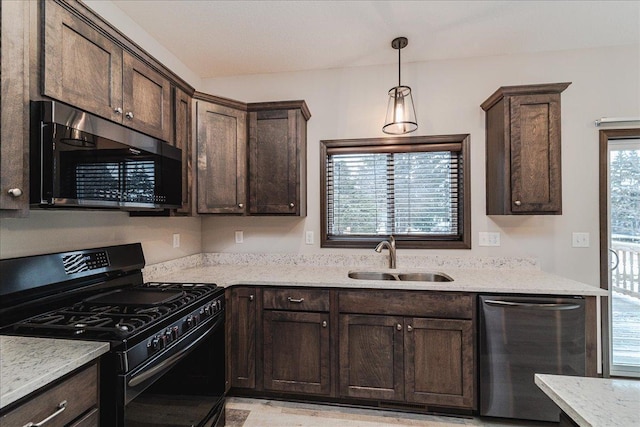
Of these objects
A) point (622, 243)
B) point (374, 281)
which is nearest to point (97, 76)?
point (374, 281)

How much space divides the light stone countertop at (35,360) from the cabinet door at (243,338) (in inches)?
43.9

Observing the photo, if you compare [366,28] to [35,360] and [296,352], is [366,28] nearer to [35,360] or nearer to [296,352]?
[296,352]

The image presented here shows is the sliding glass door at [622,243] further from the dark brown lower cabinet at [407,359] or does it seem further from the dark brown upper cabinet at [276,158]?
the dark brown upper cabinet at [276,158]

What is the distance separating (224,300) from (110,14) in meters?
2.01

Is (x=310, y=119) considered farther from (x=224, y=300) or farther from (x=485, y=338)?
(x=485, y=338)

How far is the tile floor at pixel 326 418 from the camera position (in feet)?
6.61

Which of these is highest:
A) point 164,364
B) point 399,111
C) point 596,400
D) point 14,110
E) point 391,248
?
point 399,111

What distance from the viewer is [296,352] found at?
2.21 m

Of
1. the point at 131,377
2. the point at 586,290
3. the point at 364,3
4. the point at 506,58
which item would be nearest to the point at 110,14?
the point at 364,3

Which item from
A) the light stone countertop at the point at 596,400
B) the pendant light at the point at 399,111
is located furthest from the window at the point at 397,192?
the light stone countertop at the point at 596,400

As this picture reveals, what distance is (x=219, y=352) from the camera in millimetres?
1967

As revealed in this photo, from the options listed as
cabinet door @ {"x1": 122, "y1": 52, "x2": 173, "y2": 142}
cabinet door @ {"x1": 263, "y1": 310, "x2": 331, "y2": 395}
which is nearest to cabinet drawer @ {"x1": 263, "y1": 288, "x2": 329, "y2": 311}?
cabinet door @ {"x1": 263, "y1": 310, "x2": 331, "y2": 395}

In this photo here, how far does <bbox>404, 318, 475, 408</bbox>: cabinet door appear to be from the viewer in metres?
2.02

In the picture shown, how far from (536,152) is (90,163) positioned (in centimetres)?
275
